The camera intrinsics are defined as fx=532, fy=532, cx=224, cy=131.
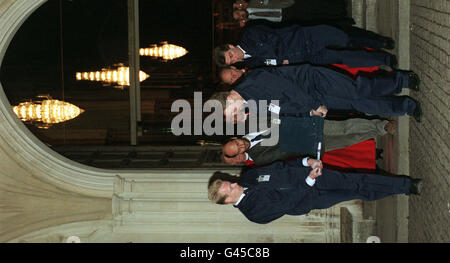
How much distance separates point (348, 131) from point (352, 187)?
643mm

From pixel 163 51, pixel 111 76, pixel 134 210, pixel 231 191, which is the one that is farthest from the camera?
pixel 163 51

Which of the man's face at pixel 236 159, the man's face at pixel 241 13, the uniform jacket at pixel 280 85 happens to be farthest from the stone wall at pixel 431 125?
the man's face at pixel 241 13

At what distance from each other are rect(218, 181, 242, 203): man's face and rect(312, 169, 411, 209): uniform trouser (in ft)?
2.27

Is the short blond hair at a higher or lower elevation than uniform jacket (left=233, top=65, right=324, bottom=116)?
lower

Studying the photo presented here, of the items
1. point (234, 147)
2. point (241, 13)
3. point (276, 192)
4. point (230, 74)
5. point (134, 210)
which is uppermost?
point (241, 13)

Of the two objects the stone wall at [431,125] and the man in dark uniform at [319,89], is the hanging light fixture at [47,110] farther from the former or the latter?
the stone wall at [431,125]

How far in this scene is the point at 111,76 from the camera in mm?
7492

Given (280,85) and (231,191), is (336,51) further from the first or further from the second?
(231,191)

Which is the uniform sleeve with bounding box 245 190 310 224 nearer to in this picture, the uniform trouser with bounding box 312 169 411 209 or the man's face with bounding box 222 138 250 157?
the uniform trouser with bounding box 312 169 411 209

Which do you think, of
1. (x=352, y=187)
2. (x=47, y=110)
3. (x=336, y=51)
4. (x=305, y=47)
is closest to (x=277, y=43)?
(x=305, y=47)

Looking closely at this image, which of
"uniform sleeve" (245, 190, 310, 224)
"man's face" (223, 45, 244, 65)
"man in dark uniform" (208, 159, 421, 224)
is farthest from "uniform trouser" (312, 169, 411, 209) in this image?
"man's face" (223, 45, 244, 65)

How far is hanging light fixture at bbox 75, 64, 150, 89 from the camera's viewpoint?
24.5ft

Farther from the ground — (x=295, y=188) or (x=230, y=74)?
(x=230, y=74)

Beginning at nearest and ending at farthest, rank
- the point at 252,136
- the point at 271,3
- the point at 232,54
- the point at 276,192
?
the point at 276,192, the point at 252,136, the point at 232,54, the point at 271,3
